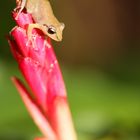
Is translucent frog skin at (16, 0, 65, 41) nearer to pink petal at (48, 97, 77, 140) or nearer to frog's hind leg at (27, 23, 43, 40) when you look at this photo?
frog's hind leg at (27, 23, 43, 40)

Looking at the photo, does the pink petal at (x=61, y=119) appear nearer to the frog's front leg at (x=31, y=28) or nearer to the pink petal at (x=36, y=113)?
the pink petal at (x=36, y=113)

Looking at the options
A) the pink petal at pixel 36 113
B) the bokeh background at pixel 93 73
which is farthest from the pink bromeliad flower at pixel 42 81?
the bokeh background at pixel 93 73

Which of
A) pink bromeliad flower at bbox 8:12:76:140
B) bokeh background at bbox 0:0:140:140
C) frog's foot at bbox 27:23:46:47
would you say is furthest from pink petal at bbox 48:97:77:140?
bokeh background at bbox 0:0:140:140

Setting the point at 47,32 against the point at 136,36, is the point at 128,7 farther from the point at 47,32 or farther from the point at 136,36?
the point at 47,32

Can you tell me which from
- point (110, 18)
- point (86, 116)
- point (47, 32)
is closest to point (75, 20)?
point (110, 18)

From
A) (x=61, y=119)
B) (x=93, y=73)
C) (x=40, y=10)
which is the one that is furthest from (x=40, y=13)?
(x=93, y=73)
